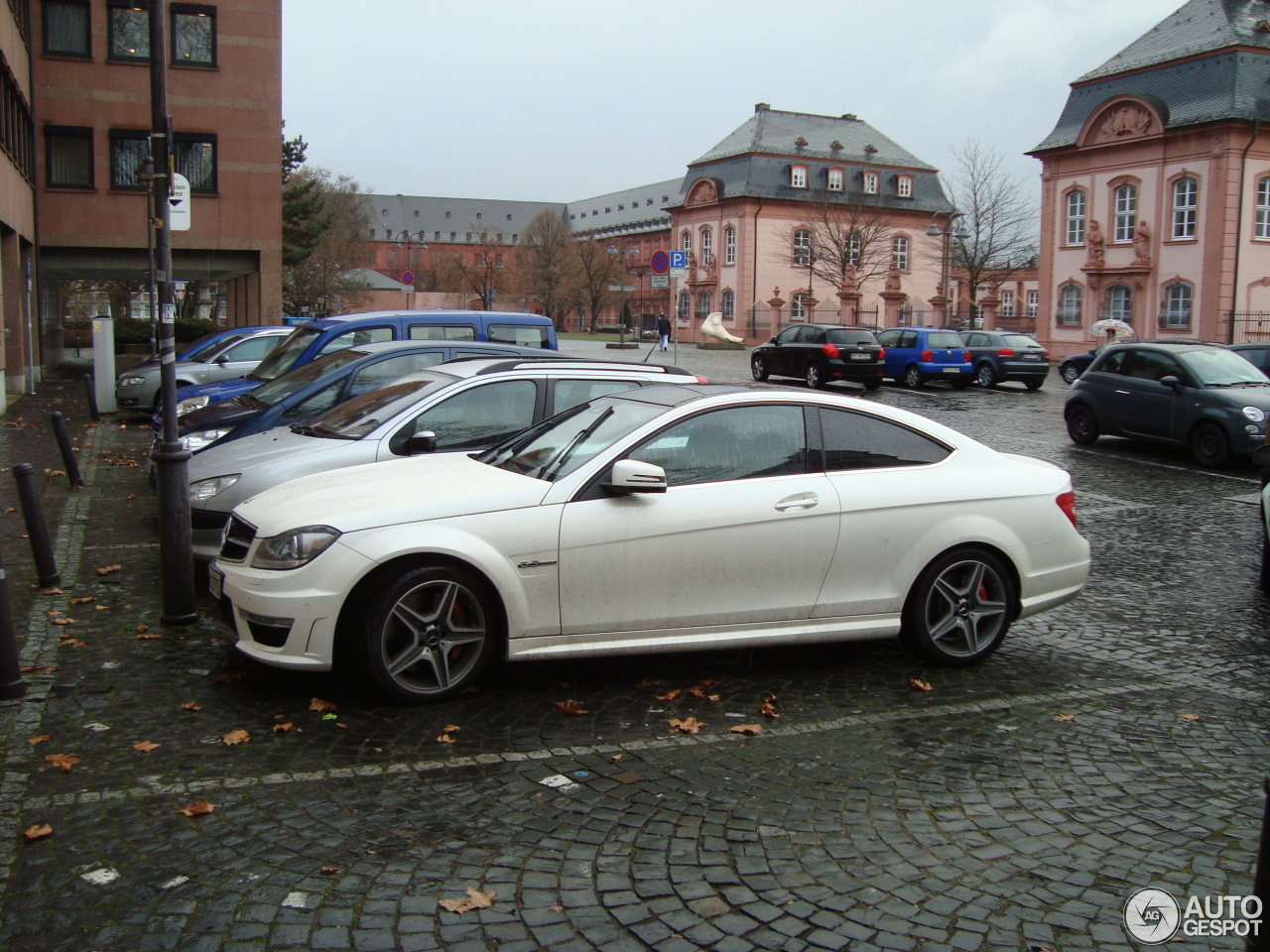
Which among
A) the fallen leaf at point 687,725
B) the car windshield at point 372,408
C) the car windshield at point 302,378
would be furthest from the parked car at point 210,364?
the fallen leaf at point 687,725

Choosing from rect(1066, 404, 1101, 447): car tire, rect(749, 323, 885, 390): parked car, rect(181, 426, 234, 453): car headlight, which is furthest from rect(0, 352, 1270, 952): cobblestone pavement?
rect(749, 323, 885, 390): parked car

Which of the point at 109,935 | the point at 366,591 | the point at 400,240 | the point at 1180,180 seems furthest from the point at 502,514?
the point at 400,240

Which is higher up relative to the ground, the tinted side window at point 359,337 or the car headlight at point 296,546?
the tinted side window at point 359,337

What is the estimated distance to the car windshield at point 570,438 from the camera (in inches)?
239

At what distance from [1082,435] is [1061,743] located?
14.0m

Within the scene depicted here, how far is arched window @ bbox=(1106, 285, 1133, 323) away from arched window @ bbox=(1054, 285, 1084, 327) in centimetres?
118

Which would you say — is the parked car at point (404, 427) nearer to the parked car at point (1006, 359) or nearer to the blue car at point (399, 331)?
the blue car at point (399, 331)

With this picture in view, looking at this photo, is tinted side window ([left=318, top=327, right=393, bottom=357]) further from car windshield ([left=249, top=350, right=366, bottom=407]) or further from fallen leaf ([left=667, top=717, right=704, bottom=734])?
fallen leaf ([left=667, top=717, right=704, bottom=734])

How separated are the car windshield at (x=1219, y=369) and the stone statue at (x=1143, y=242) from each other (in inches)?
1163

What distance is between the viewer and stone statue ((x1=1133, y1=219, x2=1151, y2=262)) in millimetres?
43344

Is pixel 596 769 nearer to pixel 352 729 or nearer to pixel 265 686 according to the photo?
pixel 352 729

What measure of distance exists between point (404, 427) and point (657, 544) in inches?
117

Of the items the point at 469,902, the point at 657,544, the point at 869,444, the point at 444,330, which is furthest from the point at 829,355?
the point at 469,902

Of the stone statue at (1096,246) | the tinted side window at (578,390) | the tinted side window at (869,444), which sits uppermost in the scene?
the stone statue at (1096,246)
